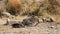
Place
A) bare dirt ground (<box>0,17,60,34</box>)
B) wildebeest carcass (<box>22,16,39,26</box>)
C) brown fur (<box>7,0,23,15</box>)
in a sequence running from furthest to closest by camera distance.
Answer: brown fur (<box>7,0,23,15</box>) → wildebeest carcass (<box>22,16,39,26</box>) → bare dirt ground (<box>0,17,60,34</box>)

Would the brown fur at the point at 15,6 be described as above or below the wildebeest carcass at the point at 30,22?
above

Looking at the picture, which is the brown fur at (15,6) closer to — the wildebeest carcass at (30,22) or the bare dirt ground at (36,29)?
the wildebeest carcass at (30,22)

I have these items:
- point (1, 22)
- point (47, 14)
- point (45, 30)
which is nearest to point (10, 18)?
point (1, 22)

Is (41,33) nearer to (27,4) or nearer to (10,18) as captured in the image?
(10,18)

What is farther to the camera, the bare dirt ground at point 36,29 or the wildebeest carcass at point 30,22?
the wildebeest carcass at point 30,22

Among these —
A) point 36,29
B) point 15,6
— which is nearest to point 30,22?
point 36,29

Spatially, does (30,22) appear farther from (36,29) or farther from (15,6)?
(15,6)

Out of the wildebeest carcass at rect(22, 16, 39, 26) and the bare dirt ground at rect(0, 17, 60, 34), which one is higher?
the wildebeest carcass at rect(22, 16, 39, 26)

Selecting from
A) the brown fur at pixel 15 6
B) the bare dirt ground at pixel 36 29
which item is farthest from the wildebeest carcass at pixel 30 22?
the brown fur at pixel 15 6

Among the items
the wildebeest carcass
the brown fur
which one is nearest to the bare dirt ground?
the wildebeest carcass

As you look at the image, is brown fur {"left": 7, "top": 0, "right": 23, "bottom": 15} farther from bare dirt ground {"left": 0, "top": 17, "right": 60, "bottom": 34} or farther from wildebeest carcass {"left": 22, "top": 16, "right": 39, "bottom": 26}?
bare dirt ground {"left": 0, "top": 17, "right": 60, "bottom": 34}

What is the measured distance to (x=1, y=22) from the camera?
14070mm

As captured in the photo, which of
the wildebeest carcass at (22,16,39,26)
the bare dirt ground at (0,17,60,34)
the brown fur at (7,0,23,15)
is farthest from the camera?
the brown fur at (7,0,23,15)

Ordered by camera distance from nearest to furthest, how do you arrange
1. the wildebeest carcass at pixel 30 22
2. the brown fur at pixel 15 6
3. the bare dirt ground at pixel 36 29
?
the bare dirt ground at pixel 36 29
the wildebeest carcass at pixel 30 22
the brown fur at pixel 15 6
